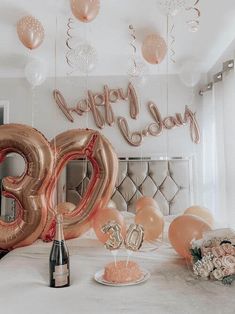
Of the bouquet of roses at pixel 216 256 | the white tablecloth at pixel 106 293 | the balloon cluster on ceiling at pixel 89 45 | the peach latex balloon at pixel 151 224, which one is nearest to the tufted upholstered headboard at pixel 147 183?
the balloon cluster on ceiling at pixel 89 45

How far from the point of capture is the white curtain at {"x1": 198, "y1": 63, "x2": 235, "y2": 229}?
2.74 meters

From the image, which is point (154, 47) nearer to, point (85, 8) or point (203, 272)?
point (85, 8)

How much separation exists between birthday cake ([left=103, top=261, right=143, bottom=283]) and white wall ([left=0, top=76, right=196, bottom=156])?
7.37 ft

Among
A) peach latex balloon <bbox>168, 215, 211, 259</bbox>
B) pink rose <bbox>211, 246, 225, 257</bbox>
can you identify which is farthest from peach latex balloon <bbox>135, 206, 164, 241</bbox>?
pink rose <bbox>211, 246, 225, 257</bbox>

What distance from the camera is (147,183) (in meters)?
3.38

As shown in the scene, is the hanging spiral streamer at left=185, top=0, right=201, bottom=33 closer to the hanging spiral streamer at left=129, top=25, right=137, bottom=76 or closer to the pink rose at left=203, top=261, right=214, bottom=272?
the hanging spiral streamer at left=129, top=25, right=137, bottom=76

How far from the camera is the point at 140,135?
349cm

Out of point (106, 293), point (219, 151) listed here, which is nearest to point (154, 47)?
point (219, 151)

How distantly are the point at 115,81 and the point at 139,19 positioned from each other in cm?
124

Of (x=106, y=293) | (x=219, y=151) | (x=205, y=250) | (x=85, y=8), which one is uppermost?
(x=85, y=8)

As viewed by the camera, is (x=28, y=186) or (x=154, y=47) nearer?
(x=28, y=186)

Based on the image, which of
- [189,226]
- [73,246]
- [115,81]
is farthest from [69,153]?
[115,81]

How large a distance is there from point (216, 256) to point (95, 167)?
104 centimetres

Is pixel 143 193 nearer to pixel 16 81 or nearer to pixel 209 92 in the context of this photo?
pixel 209 92
